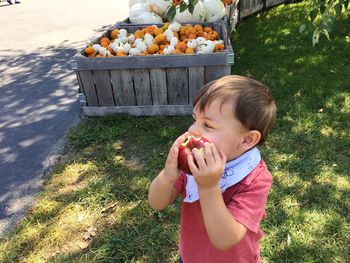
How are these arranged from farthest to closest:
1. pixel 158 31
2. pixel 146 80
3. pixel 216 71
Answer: pixel 158 31, pixel 146 80, pixel 216 71

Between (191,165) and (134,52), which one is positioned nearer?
(191,165)

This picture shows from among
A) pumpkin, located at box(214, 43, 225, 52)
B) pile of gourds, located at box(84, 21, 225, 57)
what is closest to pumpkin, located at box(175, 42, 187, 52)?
pile of gourds, located at box(84, 21, 225, 57)

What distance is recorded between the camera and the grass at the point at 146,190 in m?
2.52

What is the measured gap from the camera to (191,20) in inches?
205

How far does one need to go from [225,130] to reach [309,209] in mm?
1868

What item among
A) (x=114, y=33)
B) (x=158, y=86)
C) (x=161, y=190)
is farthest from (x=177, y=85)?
(x=161, y=190)

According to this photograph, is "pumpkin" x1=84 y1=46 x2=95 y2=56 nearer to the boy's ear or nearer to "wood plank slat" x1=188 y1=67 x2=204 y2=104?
"wood plank slat" x1=188 y1=67 x2=204 y2=104

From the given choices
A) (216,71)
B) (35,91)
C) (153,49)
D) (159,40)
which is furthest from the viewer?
(35,91)

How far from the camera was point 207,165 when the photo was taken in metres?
1.09

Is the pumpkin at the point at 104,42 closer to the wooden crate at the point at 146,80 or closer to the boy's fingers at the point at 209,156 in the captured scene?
the wooden crate at the point at 146,80

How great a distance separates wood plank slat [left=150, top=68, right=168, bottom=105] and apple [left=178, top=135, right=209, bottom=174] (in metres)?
2.83

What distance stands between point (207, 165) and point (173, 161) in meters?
0.17

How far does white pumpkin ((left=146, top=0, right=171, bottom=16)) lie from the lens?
5391 mm

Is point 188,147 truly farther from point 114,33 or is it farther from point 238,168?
point 114,33
